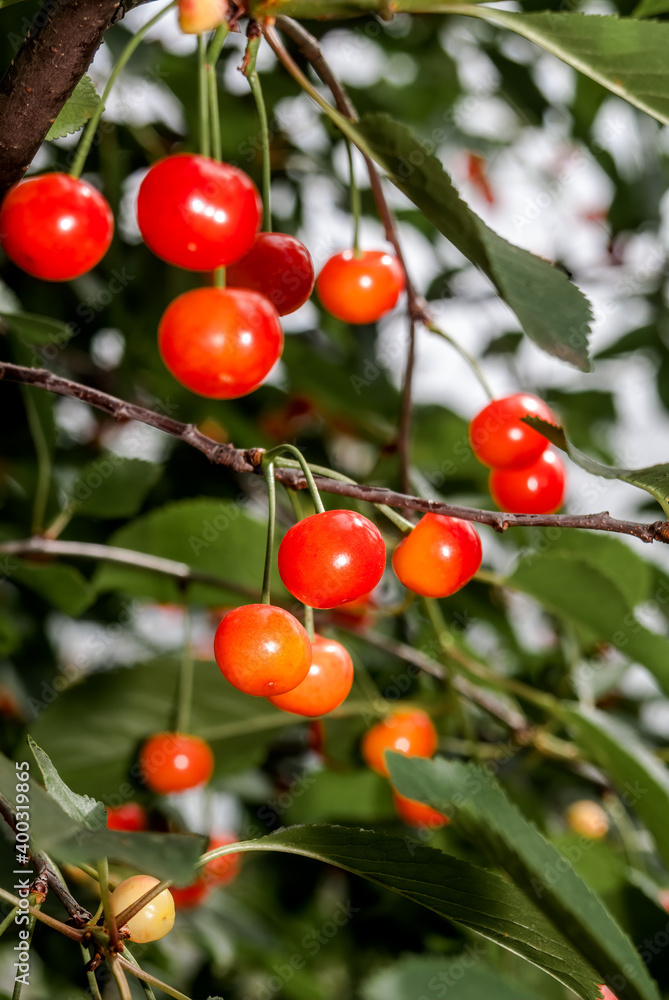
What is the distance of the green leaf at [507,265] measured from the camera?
50cm

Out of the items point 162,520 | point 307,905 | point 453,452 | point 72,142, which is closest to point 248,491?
point 453,452

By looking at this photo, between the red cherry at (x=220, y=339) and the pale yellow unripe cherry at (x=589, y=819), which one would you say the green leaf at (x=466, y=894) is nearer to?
the red cherry at (x=220, y=339)

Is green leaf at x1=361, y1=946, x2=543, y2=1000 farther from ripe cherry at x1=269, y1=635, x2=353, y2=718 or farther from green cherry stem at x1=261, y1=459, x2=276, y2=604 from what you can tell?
green cherry stem at x1=261, y1=459, x2=276, y2=604

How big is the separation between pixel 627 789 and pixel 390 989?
0.50m

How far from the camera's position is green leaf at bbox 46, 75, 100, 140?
0.61 m

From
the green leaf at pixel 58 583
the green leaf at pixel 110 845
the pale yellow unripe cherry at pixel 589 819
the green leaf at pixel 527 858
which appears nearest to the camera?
the green leaf at pixel 110 845

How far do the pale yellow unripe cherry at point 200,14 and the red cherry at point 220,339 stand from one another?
17 centimetres

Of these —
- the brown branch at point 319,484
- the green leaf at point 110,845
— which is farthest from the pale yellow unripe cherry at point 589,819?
the green leaf at point 110,845

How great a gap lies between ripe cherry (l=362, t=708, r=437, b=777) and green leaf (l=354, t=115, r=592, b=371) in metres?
0.80

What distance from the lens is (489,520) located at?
581mm

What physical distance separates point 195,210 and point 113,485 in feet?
2.26

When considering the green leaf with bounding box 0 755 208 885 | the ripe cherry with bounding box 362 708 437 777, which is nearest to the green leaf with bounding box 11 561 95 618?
the ripe cherry with bounding box 362 708 437 777

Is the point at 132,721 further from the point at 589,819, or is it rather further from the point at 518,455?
the point at 589,819

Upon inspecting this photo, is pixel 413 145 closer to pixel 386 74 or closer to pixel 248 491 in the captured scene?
pixel 248 491
